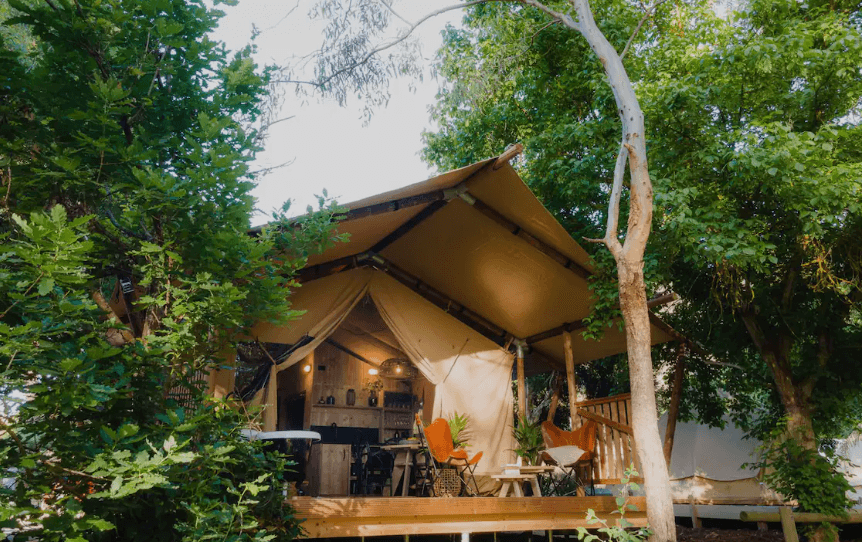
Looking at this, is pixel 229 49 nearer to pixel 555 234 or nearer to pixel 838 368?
pixel 555 234

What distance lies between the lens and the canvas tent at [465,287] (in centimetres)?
534

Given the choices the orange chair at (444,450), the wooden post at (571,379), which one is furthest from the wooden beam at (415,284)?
the orange chair at (444,450)

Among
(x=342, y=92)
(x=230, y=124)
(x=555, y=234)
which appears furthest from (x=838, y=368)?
(x=230, y=124)

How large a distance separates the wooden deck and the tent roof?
231 centimetres

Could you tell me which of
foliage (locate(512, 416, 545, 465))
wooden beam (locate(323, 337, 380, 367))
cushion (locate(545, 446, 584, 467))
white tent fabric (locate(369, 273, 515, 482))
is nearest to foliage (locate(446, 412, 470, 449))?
white tent fabric (locate(369, 273, 515, 482))

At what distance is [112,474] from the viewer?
1.79m

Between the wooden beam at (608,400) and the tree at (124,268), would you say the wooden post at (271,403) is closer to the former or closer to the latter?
the tree at (124,268)

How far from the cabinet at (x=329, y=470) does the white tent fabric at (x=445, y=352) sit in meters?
1.68

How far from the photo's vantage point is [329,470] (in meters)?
7.45

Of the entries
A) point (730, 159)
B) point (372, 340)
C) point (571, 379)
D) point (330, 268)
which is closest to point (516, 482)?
point (571, 379)

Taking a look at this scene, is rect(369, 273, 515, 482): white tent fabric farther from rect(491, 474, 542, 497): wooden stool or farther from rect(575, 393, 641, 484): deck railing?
rect(575, 393, 641, 484): deck railing

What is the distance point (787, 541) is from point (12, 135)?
6394 mm

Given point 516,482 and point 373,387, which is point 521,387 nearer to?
point 516,482

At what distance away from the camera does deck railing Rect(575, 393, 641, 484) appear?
20.1ft
